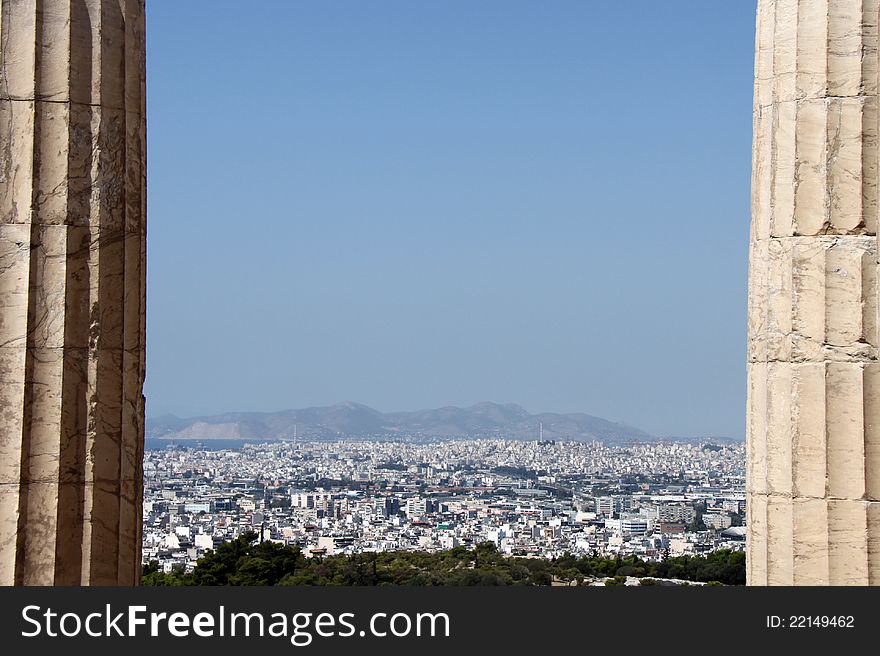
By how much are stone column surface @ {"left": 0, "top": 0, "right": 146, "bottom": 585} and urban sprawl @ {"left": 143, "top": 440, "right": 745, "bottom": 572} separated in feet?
87.0

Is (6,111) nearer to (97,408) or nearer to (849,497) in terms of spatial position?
(97,408)

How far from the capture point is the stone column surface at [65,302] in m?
14.0

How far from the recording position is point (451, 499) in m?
68.0

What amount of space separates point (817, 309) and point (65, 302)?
8.00 m

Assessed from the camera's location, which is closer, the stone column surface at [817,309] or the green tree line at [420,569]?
the stone column surface at [817,309]

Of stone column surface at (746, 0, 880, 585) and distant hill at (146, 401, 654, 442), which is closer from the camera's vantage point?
stone column surface at (746, 0, 880, 585)

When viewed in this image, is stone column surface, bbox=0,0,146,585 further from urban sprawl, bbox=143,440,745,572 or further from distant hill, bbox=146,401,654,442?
distant hill, bbox=146,401,654,442

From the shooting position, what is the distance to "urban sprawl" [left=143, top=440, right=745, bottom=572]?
51.2 metres

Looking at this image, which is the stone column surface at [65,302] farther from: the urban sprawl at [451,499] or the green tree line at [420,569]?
the urban sprawl at [451,499]

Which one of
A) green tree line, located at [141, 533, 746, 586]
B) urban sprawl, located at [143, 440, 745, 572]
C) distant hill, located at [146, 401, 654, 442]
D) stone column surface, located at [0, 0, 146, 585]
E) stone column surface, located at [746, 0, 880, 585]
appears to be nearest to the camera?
stone column surface, located at [0, 0, 146, 585]

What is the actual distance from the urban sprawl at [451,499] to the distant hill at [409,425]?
8297 mm

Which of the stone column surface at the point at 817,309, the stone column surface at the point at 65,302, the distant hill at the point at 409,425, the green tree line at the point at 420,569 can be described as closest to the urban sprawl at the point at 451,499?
the green tree line at the point at 420,569

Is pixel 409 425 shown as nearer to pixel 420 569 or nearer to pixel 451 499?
pixel 451 499

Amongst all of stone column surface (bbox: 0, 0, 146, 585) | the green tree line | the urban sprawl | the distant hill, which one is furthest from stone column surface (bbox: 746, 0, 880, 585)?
the distant hill
